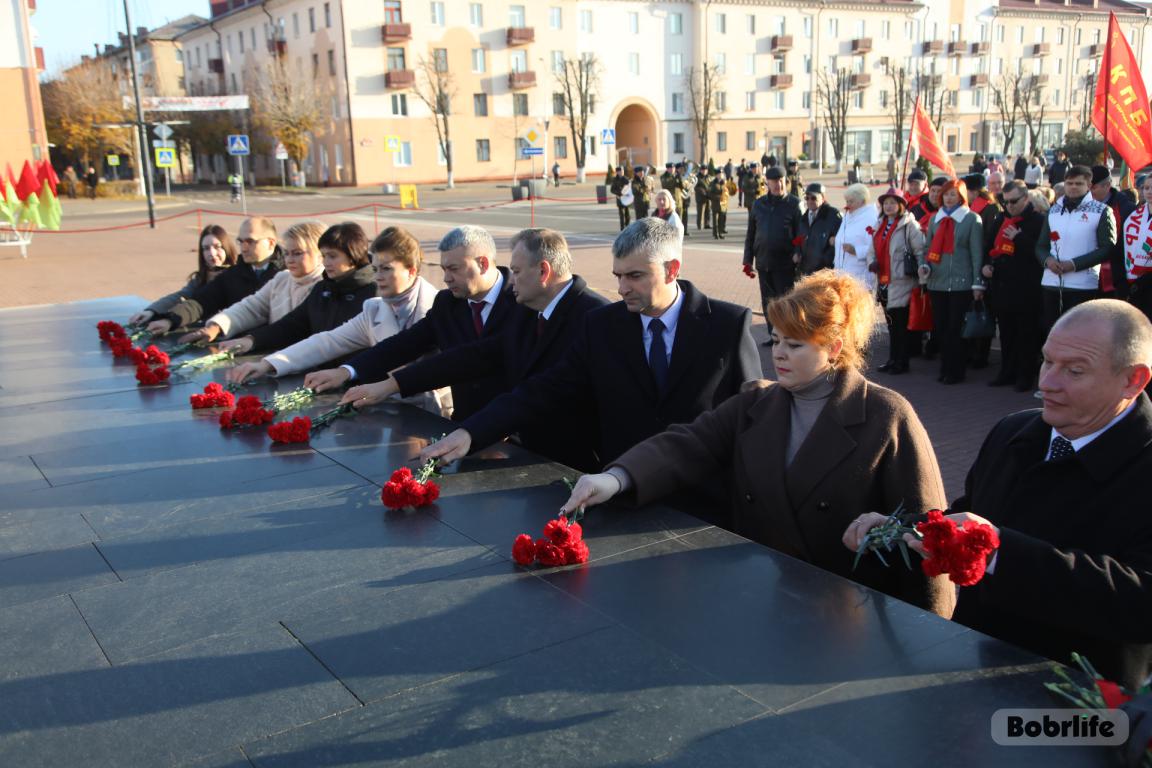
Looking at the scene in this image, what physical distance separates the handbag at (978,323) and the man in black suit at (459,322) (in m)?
5.52

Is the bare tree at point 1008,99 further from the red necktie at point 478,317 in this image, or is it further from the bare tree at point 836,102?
the red necktie at point 478,317

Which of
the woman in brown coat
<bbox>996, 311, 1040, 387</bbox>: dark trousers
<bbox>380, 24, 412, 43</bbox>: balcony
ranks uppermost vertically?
<bbox>380, 24, 412, 43</bbox>: balcony

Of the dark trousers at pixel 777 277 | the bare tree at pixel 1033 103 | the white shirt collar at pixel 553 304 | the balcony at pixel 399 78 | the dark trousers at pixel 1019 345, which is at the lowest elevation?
the dark trousers at pixel 1019 345

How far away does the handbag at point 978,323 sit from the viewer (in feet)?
29.5

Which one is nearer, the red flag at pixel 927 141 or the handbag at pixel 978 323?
the handbag at pixel 978 323

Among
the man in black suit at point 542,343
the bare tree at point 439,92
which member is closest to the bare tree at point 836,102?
the bare tree at point 439,92

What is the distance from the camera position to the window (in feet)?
188

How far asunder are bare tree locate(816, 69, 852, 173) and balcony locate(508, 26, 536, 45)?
20069 millimetres

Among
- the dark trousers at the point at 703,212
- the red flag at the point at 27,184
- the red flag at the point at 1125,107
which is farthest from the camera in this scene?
the dark trousers at the point at 703,212

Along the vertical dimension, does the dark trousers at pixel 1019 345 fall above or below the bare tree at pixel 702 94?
below

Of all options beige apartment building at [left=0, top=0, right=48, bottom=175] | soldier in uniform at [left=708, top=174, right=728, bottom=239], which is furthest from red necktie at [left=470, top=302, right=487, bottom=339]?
beige apartment building at [left=0, top=0, right=48, bottom=175]

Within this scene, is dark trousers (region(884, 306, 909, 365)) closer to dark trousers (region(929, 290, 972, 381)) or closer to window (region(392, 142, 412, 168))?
dark trousers (region(929, 290, 972, 381))

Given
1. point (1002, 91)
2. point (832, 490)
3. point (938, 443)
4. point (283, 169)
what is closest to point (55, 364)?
point (832, 490)

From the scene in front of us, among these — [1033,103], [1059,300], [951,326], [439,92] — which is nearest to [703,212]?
[951,326]
